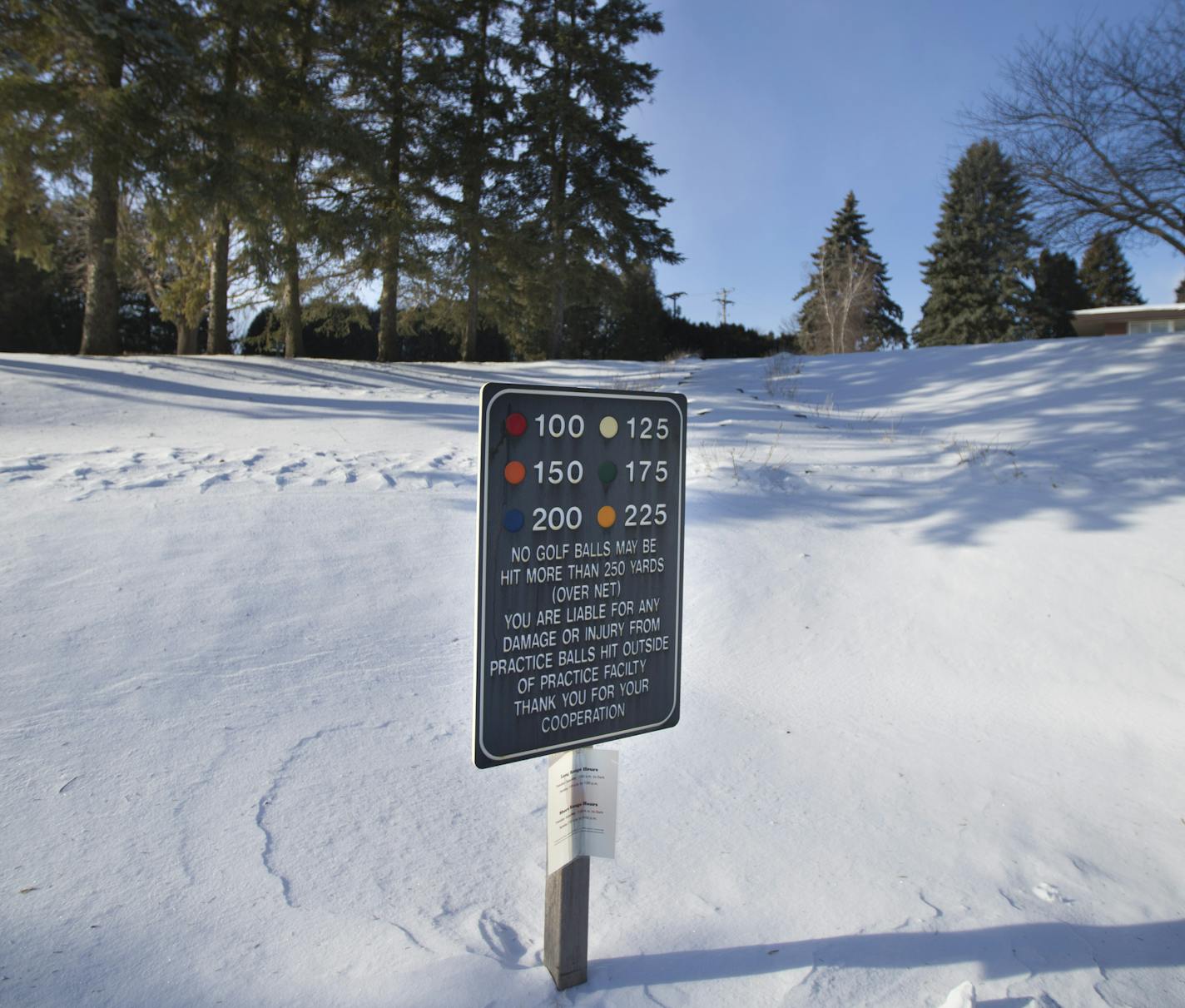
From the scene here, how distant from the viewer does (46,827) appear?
2.45 metres

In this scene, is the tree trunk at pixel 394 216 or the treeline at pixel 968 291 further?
the treeline at pixel 968 291

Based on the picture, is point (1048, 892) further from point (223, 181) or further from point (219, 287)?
point (219, 287)

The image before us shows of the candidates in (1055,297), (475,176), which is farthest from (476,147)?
(1055,297)

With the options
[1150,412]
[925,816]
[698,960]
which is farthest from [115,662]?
[1150,412]

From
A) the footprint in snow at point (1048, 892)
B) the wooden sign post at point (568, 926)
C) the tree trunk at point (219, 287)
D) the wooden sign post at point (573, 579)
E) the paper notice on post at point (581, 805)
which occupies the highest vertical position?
the tree trunk at point (219, 287)

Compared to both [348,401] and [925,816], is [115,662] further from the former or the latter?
[348,401]

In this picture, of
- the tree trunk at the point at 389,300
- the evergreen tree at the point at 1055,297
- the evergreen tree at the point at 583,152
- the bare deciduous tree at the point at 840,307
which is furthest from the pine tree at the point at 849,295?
the tree trunk at the point at 389,300

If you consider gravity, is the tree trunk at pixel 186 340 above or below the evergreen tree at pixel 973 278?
below

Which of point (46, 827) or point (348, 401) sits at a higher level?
point (348, 401)

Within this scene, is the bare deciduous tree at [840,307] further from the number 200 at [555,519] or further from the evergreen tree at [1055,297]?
the number 200 at [555,519]

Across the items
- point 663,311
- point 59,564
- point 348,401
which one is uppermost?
point 663,311

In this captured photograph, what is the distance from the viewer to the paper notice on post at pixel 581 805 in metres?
2.15

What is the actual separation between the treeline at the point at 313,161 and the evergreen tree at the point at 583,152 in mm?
63

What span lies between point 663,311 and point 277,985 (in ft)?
114
